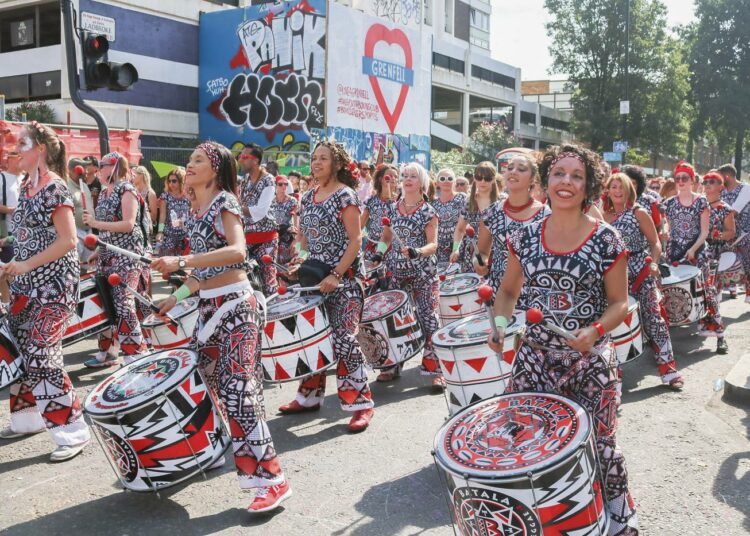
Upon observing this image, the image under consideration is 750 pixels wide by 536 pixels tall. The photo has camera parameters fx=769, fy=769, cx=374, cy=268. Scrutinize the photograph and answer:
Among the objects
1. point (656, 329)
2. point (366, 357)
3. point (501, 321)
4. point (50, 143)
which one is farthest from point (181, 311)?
point (656, 329)

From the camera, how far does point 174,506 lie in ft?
13.7

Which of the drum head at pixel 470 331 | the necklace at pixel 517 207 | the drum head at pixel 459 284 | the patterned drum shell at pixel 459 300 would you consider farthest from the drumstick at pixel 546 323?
the drum head at pixel 459 284

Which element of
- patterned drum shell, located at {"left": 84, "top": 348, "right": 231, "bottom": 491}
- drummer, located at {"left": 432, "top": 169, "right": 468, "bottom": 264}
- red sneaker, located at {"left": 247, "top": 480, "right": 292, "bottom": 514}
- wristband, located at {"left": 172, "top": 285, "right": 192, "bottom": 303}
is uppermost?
drummer, located at {"left": 432, "top": 169, "right": 468, "bottom": 264}

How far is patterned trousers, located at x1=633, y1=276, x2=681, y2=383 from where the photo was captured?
261 inches

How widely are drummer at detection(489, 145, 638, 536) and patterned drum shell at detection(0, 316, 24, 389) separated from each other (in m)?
3.10

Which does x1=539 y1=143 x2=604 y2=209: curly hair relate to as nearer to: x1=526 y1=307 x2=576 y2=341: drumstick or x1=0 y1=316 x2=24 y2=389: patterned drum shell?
x1=526 y1=307 x2=576 y2=341: drumstick

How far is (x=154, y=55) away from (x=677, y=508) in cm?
2591

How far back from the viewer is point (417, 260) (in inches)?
267

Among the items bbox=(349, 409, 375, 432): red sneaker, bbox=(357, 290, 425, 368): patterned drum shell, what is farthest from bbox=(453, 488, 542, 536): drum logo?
bbox=(357, 290, 425, 368): patterned drum shell

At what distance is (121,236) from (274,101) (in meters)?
19.7

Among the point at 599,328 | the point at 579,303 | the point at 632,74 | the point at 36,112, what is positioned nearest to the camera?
the point at 599,328

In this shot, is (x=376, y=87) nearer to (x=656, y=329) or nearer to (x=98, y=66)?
(x=98, y=66)

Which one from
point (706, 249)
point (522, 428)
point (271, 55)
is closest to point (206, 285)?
point (522, 428)

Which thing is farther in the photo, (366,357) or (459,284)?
(459,284)
